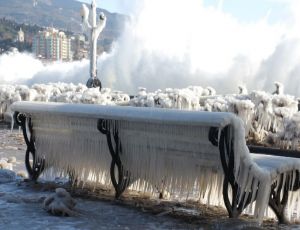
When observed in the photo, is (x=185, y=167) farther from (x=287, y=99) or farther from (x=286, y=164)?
(x=287, y=99)

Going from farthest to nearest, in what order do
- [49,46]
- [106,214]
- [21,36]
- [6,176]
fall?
[49,46] < [21,36] < [6,176] < [106,214]

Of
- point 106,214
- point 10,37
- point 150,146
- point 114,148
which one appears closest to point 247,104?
point 114,148

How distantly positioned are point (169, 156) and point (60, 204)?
3.79 feet

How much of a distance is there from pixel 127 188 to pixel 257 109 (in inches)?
409

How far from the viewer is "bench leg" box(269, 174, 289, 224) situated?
537 centimetres

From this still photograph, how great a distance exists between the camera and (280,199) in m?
5.62

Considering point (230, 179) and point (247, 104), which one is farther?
point (247, 104)

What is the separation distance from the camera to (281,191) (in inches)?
222

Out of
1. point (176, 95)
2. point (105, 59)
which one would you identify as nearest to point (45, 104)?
point (176, 95)

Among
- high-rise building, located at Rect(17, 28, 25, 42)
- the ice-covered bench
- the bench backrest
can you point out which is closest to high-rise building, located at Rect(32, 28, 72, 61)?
high-rise building, located at Rect(17, 28, 25, 42)

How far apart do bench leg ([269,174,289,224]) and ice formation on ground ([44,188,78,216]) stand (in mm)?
1881

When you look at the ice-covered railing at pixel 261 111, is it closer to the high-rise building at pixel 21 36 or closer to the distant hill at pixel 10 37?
the distant hill at pixel 10 37

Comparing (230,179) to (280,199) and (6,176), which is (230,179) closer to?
(280,199)

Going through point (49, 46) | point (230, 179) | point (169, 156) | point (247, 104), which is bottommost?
point (230, 179)
